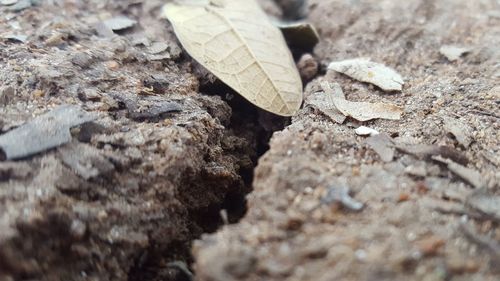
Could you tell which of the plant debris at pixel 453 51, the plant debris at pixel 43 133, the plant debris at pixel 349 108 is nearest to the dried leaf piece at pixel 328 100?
the plant debris at pixel 349 108

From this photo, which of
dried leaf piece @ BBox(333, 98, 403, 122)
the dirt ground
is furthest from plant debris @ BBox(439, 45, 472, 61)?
dried leaf piece @ BBox(333, 98, 403, 122)

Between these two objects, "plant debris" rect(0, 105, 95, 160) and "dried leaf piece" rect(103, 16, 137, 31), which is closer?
"plant debris" rect(0, 105, 95, 160)

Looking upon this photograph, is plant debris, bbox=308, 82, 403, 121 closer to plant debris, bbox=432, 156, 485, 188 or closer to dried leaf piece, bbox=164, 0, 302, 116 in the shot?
dried leaf piece, bbox=164, 0, 302, 116

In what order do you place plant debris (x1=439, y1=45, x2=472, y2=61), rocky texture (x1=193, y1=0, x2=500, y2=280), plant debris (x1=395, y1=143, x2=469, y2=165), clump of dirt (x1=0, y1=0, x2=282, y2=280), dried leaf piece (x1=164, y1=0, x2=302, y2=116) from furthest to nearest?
plant debris (x1=439, y1=45, x2=472, y2=61) → dried leaf piece (x1=164, y1=0, x2=302, y2=116) → plant debris (x1=395, y1=143, x2=469, y2=165) → clump of dirt (x1=0, y1=0, x2=282, y2=280) → rocky texture (x1=193, y1=0, x2=500, y2=280)

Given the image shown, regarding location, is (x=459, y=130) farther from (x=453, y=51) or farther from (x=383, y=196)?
(x=453, y=51)

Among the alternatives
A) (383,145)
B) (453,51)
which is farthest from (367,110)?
(453,51)

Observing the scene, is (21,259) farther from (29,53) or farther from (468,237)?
(468,237)

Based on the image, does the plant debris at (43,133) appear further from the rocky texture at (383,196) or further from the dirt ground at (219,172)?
the rocky texture at (383,196)
